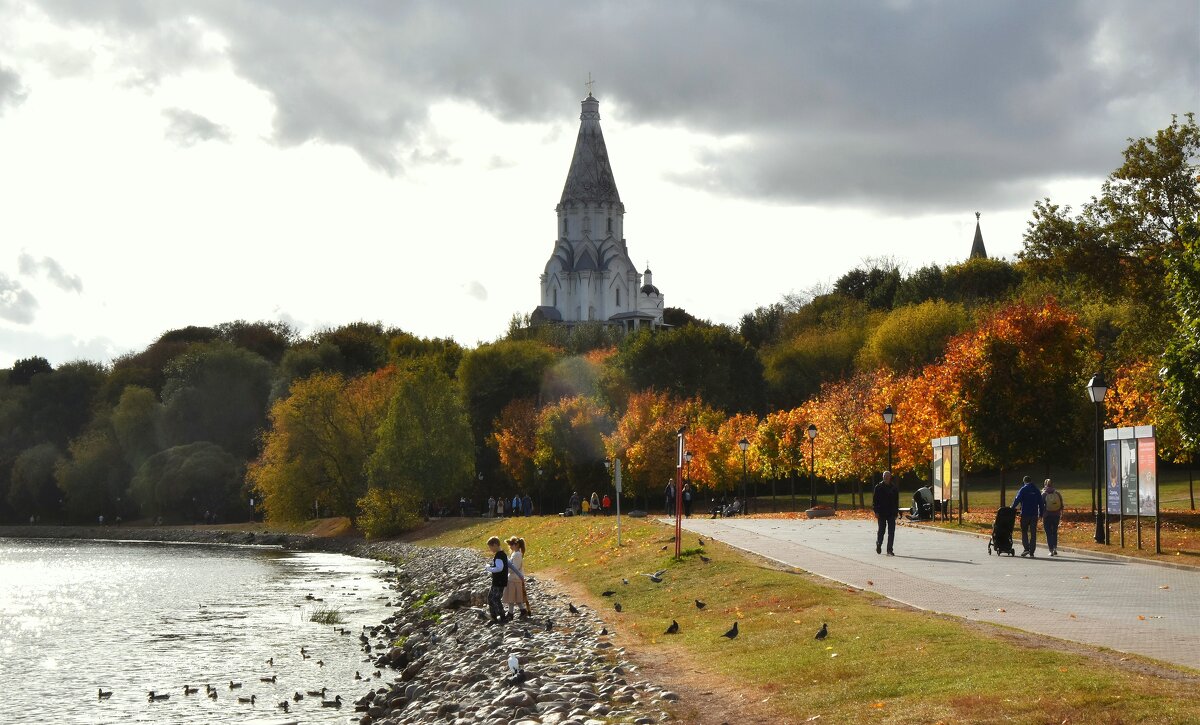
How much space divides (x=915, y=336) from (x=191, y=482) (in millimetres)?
55174

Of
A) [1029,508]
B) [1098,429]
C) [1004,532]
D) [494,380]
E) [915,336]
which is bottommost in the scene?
[1004,532]

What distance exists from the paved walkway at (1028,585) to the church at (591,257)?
147m

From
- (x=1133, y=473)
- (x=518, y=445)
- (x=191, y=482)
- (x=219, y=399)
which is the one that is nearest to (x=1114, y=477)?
(x=1133, y=473)

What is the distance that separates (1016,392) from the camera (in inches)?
1783

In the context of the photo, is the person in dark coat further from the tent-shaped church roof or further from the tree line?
the tent-shaped church roof

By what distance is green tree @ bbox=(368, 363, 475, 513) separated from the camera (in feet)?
254

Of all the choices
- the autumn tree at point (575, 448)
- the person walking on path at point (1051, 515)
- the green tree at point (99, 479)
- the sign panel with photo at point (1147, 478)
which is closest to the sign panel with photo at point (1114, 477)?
the sign panel with photo at point (1147, 478)

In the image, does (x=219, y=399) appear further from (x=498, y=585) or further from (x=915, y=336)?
(x=498, y=585)

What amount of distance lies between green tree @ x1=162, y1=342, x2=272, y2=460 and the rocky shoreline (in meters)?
71.9

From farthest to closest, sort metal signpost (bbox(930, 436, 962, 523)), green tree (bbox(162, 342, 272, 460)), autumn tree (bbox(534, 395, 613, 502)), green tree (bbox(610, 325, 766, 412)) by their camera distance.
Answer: green tree (bbox(162, 342, 272, 460)) < green tree (bbox(610, 325, 766, 412)) < autumn tree (bbox(534, 395, 613, 502)) < metal signpost (bbox(930, 436, 962, 523))

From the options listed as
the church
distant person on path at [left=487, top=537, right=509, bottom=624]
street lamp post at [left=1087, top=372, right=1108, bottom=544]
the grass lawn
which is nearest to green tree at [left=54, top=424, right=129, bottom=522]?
the church

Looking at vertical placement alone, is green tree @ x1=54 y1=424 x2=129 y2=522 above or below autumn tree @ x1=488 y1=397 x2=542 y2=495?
below

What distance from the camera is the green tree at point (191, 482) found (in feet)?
339

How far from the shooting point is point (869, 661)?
15.6m
